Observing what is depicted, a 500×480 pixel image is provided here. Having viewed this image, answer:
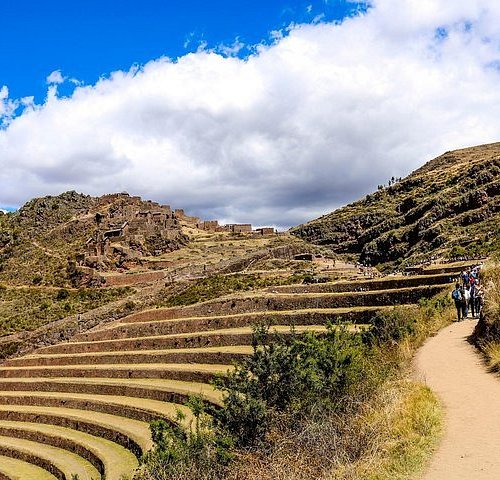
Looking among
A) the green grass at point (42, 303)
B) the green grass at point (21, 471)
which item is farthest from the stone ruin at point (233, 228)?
the green grass at point (21, 471)

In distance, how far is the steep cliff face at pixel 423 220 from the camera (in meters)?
39.4

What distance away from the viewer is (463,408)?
22.7 feet

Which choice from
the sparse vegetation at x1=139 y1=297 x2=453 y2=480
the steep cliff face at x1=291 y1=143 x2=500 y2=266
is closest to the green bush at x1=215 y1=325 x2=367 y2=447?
the sparse vegetation at x1=139 y1=297 x2=453 y2=480

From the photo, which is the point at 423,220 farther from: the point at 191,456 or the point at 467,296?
the point at 191,456

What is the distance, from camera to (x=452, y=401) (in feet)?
23.9

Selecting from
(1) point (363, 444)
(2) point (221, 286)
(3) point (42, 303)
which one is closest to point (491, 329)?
(1) point (363, 444)

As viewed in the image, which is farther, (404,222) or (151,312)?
(404,222)

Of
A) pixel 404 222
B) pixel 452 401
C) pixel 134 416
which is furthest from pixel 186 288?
pixel 404 222

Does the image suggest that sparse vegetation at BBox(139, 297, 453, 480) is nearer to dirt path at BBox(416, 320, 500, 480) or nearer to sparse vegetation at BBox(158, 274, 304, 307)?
dirt path at BBox(416, 320, 500, 480)

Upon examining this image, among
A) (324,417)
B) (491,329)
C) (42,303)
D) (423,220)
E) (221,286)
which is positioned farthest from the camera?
(423,220)

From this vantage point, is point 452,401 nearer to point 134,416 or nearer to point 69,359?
point 134,416

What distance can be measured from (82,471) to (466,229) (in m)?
35.8

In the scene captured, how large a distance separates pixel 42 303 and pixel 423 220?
3514cm

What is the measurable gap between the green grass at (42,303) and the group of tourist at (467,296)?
27.3 m
